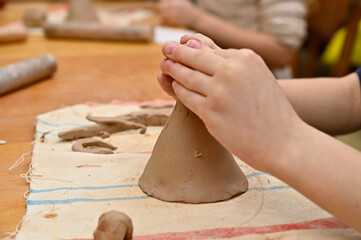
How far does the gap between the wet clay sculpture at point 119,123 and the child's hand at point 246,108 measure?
1.27 ft

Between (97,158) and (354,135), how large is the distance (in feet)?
2.40

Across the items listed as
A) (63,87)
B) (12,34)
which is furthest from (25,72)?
(12,34)

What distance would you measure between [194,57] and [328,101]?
20.3 inches

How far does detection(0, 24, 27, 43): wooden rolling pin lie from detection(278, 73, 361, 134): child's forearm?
1222 millimetres

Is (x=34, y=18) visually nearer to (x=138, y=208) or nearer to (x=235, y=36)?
(x=235, y=36)

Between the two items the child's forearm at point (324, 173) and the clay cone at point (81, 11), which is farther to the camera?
the clay cone at point (81, 11)

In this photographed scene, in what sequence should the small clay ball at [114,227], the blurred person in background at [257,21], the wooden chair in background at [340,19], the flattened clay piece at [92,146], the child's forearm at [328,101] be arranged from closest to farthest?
the small clay ball at [114,227] → the flattened clay piece at [92,146] → the child's forearm at [328,101] → the blurred person in background at [257,21] → the wooden chair in background at [340,19]

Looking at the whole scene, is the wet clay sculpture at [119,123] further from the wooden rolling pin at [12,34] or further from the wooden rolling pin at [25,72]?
the wooden rolling pin at [12,34]

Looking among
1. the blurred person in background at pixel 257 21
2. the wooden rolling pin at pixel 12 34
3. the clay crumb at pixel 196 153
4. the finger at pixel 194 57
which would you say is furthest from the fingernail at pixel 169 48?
the blurred person in background at pixel 257 21

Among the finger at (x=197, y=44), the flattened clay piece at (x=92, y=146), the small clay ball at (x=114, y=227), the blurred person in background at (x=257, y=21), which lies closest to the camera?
the small clay ball at (x=114, y=227)

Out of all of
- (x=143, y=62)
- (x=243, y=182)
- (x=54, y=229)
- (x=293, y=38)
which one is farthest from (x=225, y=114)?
(x=293, y=38)

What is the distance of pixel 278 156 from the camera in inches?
25.7

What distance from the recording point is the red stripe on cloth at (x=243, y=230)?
0.64m

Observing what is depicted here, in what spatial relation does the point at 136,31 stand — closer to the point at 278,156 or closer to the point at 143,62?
the point at 143,62
